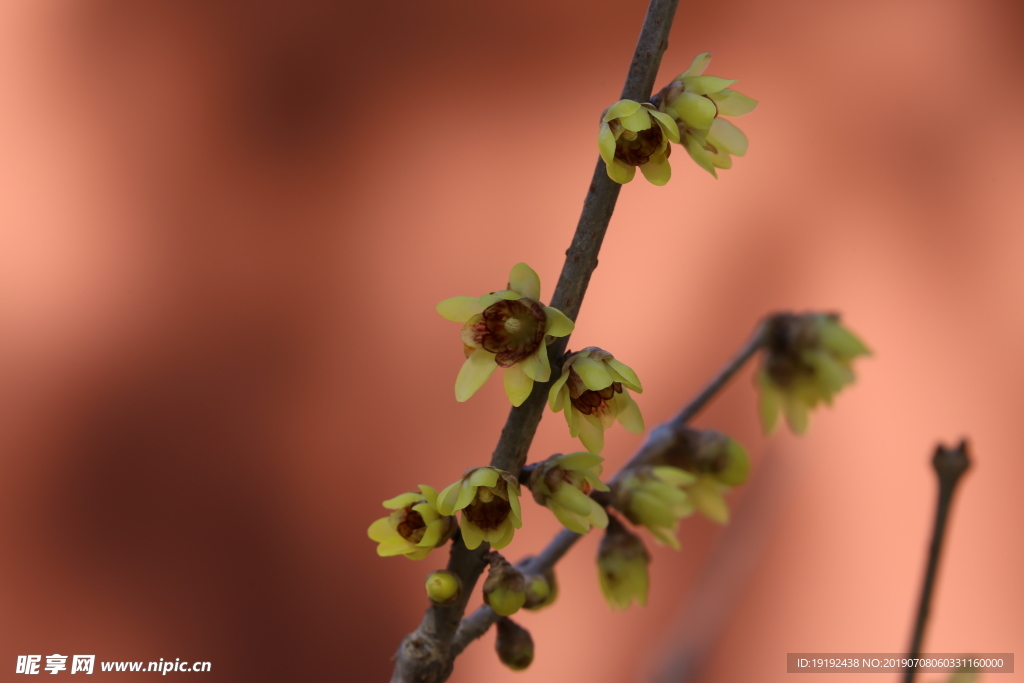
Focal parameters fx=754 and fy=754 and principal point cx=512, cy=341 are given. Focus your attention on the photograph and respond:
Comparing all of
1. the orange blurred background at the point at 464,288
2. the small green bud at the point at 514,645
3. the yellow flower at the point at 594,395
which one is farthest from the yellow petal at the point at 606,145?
the orange blurred background at the point at 464,288

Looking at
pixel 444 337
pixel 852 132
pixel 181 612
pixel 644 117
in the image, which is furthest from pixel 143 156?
pixel 852 132

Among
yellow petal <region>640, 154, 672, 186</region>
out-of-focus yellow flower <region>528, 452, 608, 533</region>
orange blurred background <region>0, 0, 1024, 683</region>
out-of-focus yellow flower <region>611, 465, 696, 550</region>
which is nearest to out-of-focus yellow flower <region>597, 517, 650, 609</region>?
out-of-focus yellow flower <region>611, 465, 696, 550</region>

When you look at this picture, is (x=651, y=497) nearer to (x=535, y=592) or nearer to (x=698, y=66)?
(x=535, y=592)

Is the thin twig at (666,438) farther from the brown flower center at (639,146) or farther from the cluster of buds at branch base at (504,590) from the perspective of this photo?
the brown flower center at (639,146)

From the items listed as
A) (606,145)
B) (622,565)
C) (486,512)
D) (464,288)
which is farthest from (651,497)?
(464,288)

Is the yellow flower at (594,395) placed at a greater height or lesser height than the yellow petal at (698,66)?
lesser

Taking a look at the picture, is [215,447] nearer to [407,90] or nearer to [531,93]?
[407,90]

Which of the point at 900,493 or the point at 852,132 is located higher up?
the point at 852,132
